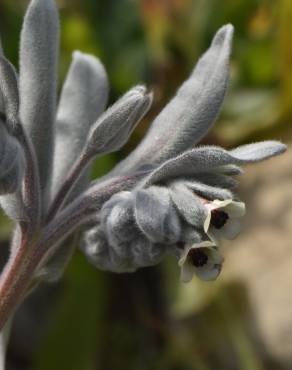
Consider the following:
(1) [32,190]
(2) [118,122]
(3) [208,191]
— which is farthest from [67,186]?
(3) [208,191]

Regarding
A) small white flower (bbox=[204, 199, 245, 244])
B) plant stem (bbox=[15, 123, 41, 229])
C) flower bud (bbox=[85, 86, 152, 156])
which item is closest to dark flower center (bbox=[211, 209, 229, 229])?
small white flower (bbox=[204, 199, 245, 244])

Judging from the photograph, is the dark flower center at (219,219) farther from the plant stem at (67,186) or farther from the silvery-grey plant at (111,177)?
the plant stem at (67,186)

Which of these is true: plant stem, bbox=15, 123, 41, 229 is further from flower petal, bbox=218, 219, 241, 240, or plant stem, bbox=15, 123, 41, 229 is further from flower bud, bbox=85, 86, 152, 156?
flower petal, bbox=218, 219, 241, 240

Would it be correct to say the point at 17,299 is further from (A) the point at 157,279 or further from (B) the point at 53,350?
(A) the point at 157,279

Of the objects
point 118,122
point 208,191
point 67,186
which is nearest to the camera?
point 208,191

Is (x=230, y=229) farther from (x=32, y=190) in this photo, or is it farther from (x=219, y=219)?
(x=32, y=190)

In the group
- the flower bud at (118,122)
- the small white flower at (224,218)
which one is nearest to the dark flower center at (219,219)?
the small white flower at (224,218)

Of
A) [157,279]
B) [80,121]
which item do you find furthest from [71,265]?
[80,121]
